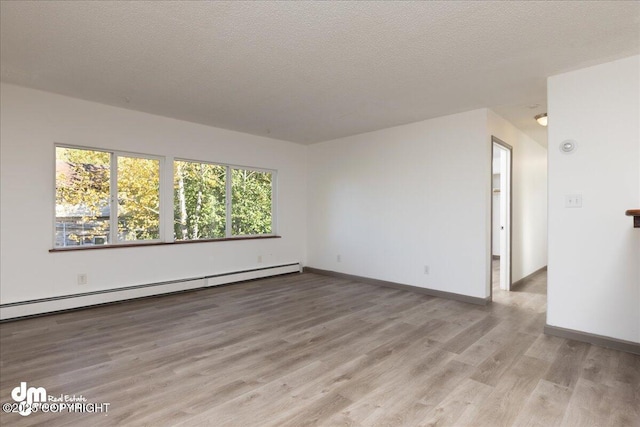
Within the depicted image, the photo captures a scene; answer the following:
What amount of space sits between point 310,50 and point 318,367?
8.20 ft

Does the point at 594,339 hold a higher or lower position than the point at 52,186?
lower

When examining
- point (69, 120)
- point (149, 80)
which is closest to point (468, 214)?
point (149, 80)

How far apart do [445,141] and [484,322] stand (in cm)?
236

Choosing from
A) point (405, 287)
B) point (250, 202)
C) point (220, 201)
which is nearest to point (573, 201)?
point (405, 287)

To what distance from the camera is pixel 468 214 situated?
4199mm

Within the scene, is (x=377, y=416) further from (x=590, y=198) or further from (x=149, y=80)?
(x=149, y=80)

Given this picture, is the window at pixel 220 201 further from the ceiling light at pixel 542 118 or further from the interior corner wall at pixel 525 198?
the ceiling light at pixel 542 118

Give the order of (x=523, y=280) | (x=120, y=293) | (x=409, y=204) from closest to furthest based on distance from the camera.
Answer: (x=120, y=293), (x=409, y=204), (x=523, y=280)

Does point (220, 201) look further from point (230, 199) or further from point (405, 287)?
point (405, 287)

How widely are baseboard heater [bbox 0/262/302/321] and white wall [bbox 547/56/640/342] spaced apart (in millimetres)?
4171

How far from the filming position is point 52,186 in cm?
375

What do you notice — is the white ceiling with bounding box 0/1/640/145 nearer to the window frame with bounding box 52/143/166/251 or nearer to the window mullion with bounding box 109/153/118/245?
the window frame with bounding box 52/143/166/251

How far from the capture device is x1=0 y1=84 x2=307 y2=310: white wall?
11.4ft

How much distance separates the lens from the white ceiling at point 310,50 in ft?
7.06
